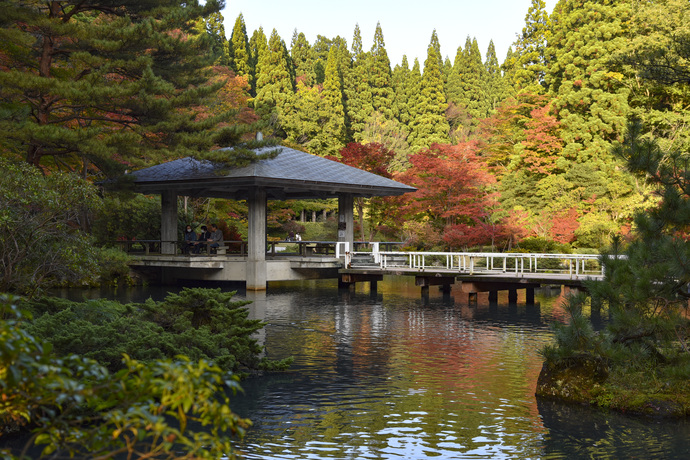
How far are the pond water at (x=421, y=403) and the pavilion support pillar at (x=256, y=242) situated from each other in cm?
715

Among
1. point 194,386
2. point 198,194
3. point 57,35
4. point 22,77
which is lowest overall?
point 194,386

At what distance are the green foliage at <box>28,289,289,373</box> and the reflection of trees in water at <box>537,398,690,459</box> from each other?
4140mm

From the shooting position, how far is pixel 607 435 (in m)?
7.82

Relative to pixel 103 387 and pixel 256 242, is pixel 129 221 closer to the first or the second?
pixel 256 242

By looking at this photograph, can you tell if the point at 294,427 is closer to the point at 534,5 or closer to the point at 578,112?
the point at 578,112

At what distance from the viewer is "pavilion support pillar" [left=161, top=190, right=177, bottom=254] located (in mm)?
26219

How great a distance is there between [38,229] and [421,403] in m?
6.77

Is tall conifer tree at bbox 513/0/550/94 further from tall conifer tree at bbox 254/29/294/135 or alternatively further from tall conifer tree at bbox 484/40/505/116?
tall conifer tree at bbox 254/29/294/135

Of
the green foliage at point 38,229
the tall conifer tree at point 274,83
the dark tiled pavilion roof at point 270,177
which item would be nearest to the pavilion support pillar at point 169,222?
the dark tiled pavilion roof at point 270,177

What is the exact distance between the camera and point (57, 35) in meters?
19.5

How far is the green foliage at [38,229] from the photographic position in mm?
11086

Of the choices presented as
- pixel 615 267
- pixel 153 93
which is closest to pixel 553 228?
pixel 153 93

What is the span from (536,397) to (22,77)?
15433 mm

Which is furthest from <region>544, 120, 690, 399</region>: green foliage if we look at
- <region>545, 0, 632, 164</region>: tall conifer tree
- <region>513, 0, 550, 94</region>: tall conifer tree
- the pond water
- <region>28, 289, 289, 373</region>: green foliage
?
<region>513, 0, 550, 94</region>: tall conifer tree
